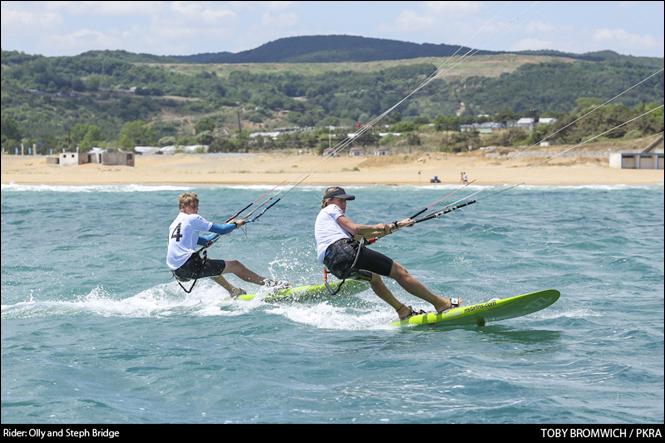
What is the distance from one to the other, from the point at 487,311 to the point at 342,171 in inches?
1763

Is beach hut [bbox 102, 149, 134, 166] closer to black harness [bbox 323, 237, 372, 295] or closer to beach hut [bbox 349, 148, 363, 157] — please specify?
beach hut [bbox 349, 148, 363, 157]

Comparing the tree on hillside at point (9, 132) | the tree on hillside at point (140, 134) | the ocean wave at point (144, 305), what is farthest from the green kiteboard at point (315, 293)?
the tree on hillside at point (9, 132)

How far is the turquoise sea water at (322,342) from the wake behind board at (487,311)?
15 cm

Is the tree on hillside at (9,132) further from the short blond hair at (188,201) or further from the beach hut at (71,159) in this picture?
the short blond hair at (188,201)

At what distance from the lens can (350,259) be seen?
37.1 feet

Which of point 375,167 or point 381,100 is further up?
point 381,100

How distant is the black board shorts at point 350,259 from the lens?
37.1 feet

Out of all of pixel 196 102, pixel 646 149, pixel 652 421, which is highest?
pixel 196 102

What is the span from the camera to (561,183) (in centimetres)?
4641

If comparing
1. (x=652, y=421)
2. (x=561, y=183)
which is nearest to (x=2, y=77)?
(x=561, y=183)

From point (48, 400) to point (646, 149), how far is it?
51.7m

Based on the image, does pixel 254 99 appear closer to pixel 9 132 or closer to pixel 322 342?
pixel 9 132

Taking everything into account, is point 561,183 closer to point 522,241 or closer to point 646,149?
point 646,149

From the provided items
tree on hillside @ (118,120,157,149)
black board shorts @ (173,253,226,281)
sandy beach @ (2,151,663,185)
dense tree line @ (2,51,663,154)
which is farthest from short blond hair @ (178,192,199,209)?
tree on hillside @ (118,120,157,149)
